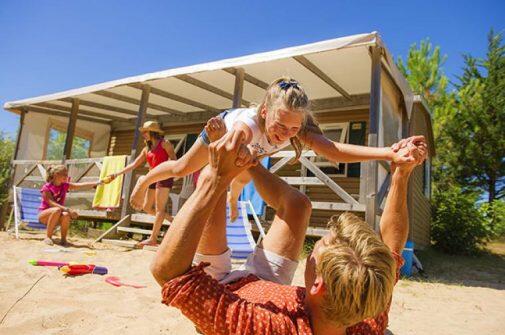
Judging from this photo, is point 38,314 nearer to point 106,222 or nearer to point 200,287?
point 200,287

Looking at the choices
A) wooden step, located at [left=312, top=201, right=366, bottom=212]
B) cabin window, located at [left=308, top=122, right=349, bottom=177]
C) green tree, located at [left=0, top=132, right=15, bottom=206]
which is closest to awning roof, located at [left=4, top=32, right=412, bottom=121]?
cabin window, located at [left=308, top=122, right=349, bottom=177]

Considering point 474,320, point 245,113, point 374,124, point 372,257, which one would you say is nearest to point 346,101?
point 374,124

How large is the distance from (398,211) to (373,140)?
4179 mm

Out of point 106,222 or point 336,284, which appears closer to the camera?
point 336,284

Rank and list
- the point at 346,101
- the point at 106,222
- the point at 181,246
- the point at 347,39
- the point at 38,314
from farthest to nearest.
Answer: the point at 106,222, the point at 346,101, the point at 347,39, the point at 38,314, the point at 181,246

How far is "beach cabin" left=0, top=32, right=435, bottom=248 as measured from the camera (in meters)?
6.11

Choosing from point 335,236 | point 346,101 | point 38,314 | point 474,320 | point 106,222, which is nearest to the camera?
point 335,236

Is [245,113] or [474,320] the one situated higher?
[245,113]

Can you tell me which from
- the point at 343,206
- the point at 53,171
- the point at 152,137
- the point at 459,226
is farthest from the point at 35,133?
the point at 459,226

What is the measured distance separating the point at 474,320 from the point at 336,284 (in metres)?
3.50

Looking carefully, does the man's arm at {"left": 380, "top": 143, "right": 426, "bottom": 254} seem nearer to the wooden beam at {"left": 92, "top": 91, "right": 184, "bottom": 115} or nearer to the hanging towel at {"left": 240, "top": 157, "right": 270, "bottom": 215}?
the hanging towel at {"left": 240, "top": 157, "right": 270, "bottom": 215}

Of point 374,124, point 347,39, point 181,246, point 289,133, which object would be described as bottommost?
point 181,246

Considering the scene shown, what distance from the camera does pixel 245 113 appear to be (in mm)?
2850

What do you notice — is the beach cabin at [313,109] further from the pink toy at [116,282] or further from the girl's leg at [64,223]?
the pink toy at [116,282]
